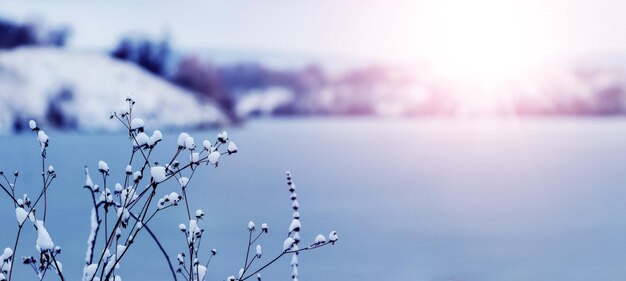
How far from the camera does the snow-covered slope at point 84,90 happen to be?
17.2 ft

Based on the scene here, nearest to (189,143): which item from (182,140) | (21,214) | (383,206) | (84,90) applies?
(182,140)

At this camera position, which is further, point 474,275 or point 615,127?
point 615,127

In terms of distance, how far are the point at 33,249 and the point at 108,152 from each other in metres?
0.59

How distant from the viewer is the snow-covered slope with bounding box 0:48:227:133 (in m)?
5.23

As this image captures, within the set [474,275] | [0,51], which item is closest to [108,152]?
[474,275]

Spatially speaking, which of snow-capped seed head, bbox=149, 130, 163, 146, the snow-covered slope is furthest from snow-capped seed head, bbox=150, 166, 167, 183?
the snow-covered slope

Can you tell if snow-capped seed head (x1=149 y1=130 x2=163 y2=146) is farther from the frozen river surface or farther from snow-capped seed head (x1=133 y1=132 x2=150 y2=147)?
the frozen river surface

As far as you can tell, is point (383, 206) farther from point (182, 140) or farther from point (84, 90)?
point (182, 140)

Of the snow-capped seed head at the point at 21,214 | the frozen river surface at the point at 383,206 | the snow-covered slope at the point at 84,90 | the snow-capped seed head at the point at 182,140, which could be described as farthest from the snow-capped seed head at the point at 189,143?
the snow-covered slope at the point at 84,90

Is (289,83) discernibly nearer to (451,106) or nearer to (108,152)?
(451,106)

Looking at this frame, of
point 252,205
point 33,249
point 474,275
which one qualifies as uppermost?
point 252,205

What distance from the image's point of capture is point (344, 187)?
15.8ft

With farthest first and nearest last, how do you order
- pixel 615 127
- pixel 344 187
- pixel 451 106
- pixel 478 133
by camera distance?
pixel 615 127, pixel 478 133, pixel 451 106, pixel 344 187

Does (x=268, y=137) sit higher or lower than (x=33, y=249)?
higher
